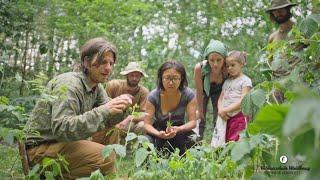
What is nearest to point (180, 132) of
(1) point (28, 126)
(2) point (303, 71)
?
(1) point (28, 126)

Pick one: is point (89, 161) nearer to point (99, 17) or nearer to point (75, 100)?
Result: point (75, 100)

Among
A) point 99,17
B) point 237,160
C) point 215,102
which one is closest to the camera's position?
point 237,160

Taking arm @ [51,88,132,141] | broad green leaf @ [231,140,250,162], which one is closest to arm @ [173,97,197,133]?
arm @ [51,88,132,141]

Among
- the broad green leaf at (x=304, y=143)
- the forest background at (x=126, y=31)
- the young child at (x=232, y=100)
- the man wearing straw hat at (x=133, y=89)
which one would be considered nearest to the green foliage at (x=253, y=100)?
the broad green leaf at (x=304, y=143)

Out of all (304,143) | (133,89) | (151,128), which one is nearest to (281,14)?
(151,128)

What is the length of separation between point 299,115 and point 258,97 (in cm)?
147

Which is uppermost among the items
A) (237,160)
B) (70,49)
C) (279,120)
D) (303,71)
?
(70,49)

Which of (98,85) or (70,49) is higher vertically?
(70,49)

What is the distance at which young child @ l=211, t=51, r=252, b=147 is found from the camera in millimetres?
→ 4203

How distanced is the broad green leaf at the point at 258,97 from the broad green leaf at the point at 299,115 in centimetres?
139

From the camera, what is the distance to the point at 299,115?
0.55m

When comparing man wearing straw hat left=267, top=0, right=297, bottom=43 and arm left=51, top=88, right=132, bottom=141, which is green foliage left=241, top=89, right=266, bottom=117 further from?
man wearing straw hat left=267, top=0, right=297, bottom=43

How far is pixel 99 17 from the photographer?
7762 millimetres

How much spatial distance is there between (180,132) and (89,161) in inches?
56.1
